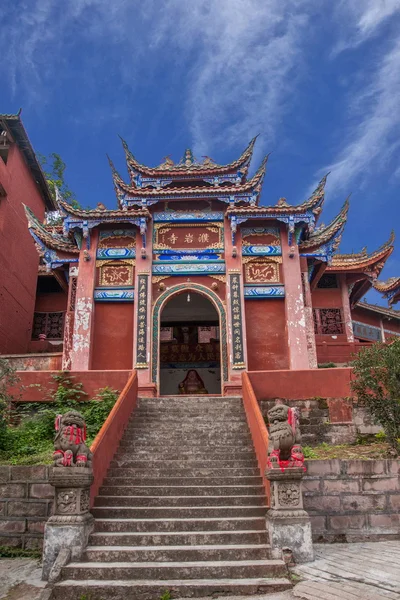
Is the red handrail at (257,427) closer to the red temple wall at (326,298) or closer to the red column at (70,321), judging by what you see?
the red column at (70,321)

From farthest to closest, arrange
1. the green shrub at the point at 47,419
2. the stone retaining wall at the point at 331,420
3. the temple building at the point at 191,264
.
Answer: the temple building at the point at 191,264 < the stone retaining wall at the point at 331,420 < the green shrub at the point at 47,419

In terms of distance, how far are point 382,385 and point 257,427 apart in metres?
2.76

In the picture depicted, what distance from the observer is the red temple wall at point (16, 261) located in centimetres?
1624

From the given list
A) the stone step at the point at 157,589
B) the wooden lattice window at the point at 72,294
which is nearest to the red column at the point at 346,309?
the wooden lattice window at the point at 72,294

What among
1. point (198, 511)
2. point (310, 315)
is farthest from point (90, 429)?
point (310, 315)

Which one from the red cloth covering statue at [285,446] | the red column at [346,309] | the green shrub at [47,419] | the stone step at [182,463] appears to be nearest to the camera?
the red cloth covering statue at [285,446]

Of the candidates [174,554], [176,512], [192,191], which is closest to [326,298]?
[192,191]

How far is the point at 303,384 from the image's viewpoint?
10.4m

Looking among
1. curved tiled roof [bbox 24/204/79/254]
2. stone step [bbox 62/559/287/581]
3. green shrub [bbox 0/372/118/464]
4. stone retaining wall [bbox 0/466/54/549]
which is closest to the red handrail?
stone step [bbox 62/559/287/581]

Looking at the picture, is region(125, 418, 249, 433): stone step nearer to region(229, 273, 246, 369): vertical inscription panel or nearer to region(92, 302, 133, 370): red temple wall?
region(229, 273, 246, 369): vertical inscription panel

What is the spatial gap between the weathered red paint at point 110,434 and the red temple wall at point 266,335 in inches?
168

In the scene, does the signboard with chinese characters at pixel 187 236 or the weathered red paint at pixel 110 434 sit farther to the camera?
the signboard with chinese characters at pixel 187 236

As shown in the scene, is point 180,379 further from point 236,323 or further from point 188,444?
point 188,444

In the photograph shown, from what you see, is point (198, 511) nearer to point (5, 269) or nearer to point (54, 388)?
point (54, 388)
